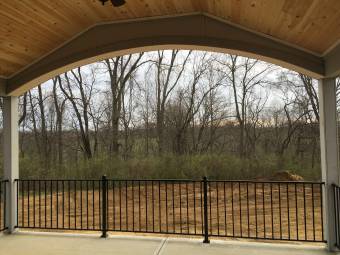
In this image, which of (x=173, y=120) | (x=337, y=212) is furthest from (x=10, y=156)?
(x=173, y=120)

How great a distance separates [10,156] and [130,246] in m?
2.29

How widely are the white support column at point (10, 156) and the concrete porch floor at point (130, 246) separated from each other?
33 cm

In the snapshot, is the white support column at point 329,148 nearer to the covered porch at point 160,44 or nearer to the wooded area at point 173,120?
the covered porch at point 160,44

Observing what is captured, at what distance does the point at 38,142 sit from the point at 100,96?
2710mm

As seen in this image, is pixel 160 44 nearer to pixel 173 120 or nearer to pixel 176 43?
pixel 176 43

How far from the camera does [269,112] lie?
34.7 feet

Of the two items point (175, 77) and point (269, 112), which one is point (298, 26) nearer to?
point (269, 112)

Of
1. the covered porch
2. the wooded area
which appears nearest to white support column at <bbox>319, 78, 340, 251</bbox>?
the covered porch

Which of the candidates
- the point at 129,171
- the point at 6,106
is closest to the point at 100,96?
the point at 129,171

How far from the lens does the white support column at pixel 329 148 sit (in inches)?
154

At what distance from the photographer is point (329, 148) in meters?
3.94

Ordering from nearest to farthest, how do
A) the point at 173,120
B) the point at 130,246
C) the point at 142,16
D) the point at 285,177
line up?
the point at 142,16 → the point at 130,246 → the point at 285,177 → the point at 173,120

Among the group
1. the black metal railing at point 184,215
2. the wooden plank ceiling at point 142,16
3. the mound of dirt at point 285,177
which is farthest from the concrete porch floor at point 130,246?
the mound of dirt at point 285,177

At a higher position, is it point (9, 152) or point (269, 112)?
point (269, 112)
